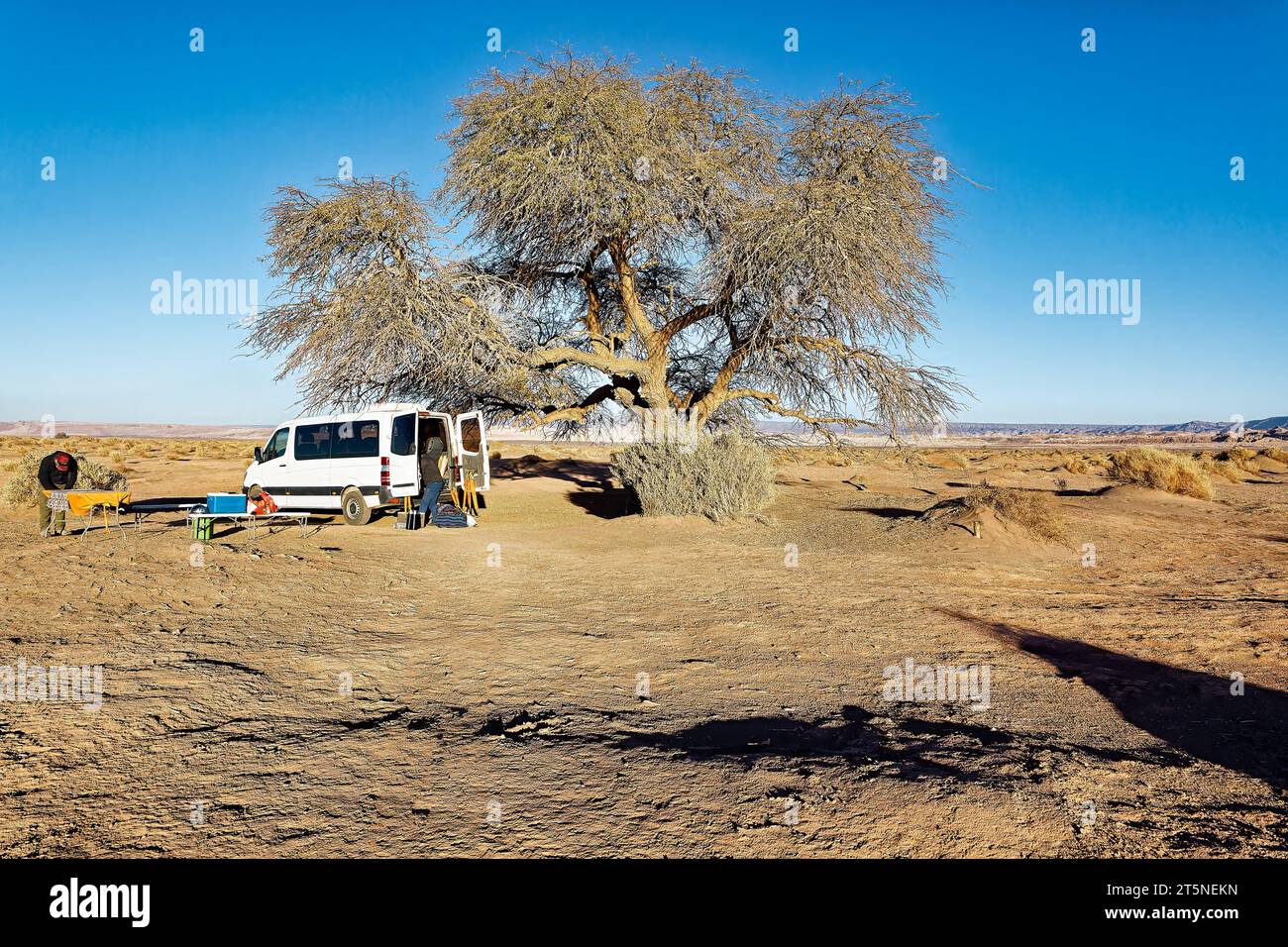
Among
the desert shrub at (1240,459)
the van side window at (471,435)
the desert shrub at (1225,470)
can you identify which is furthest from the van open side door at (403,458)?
the desert shrub at (1240,459)

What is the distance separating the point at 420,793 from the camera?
369 cm

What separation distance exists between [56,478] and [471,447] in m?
7.17

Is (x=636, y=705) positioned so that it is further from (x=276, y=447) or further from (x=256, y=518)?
(x=276, y=447)

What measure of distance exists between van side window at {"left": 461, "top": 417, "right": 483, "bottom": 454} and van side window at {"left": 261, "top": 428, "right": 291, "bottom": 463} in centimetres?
361

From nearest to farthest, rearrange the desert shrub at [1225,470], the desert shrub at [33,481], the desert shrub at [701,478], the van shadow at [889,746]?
the van shadow at [889,746], the desert shrub at [701,478], the desert shrub at [33,481], the desert shrub at [1225,470]

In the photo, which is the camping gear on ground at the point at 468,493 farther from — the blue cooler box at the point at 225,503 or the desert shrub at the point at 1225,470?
the desert shrub at the point at 1225,470

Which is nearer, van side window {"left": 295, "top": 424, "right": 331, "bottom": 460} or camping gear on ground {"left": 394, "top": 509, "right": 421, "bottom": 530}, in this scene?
camping gear on ground {"left": 394, "top": 509, "right": 421, "bottom": 530}

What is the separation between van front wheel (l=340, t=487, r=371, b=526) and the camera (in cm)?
1479

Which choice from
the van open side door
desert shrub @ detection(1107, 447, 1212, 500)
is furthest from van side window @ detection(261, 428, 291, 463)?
desert shrub @ detection(1107, 447, 1212, 500)

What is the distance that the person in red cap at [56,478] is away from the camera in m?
11.4

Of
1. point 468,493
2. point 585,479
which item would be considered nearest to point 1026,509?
point 468,493

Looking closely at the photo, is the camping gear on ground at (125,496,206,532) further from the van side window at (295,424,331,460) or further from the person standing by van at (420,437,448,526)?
the person standing by van at (420,437,448,526)

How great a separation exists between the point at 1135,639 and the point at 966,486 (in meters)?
19.6

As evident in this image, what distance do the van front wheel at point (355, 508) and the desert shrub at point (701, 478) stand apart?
5.61 metres
